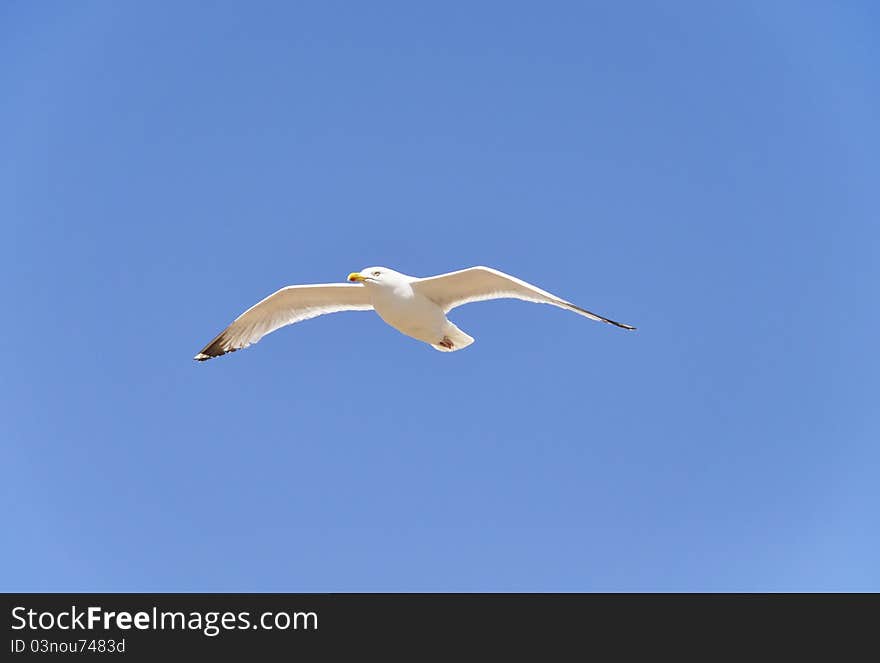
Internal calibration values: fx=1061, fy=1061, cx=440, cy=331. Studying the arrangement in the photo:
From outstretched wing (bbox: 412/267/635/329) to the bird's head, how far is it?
214mm

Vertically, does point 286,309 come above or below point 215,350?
above

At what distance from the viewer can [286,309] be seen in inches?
540

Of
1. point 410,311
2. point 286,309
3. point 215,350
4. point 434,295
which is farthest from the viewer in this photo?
point 215,350

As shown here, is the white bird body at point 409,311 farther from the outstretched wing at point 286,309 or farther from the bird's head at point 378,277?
the outstretched wing at point 286,309

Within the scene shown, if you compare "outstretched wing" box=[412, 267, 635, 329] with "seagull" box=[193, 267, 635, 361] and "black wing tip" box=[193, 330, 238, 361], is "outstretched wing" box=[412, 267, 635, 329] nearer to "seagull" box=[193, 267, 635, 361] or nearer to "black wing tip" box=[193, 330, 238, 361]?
"seagull" box=[193, 267, 635, 361]

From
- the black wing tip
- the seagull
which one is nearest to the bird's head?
the seagull

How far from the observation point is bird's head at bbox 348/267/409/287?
12219 mm

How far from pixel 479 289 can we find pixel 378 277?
119 cm

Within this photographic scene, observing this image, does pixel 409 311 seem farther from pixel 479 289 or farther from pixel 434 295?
pixel 479 289

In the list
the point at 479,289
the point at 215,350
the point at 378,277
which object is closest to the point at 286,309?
the point at 215,350

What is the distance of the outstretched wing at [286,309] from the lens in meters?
13.4
